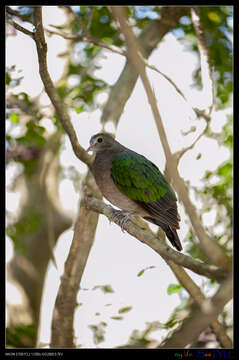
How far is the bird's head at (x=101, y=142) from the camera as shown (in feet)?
13.9

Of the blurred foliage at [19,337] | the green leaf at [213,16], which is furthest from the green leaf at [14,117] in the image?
the green leaf at [213,16]

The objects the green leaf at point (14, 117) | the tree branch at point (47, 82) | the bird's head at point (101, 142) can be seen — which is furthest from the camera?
the green leaf at point (14, 117)

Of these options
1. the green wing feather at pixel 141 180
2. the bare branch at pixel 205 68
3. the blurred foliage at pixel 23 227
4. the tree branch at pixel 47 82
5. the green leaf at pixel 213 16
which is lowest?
the green wing feather at pixel 141 180

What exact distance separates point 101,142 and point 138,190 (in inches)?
36.1

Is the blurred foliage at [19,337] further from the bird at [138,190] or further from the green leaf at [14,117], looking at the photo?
the green leaf at [14,117]

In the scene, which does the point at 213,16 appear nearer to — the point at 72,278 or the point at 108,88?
the point at 108,88

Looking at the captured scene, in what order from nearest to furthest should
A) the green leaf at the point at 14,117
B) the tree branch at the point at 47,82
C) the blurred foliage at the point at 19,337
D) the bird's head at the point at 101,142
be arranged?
1. the tree branch at the point at 47,82
2. the blurred foliage at the point at 19,337
3. the bird's head at the point at 101,142
4. the green leaf at the point at 14,117

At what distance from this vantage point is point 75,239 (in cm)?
391

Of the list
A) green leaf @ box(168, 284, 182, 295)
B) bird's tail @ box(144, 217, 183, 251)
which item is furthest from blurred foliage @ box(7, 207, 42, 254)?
bird's tail @ box(144, 217, 183, 251)

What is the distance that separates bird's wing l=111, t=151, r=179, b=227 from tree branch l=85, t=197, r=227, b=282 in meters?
0.26

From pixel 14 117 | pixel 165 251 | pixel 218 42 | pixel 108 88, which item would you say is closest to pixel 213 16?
pixel 218 42

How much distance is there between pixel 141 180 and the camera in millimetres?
3539
